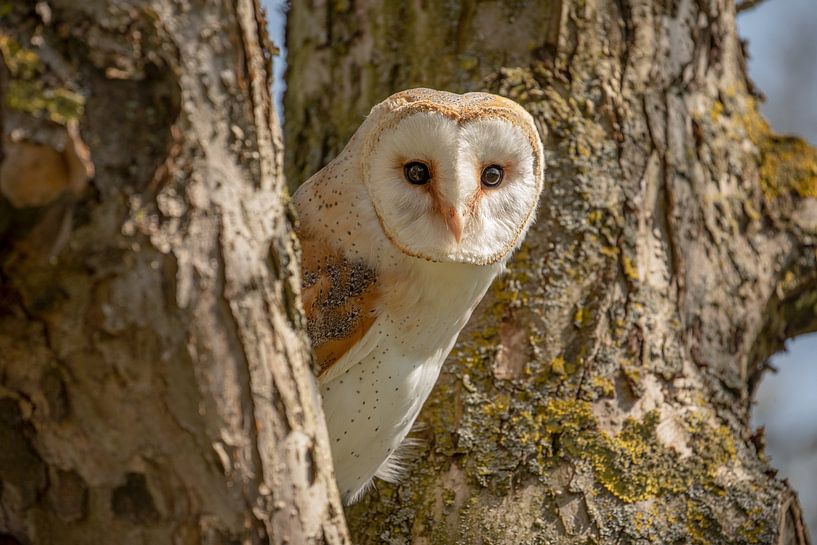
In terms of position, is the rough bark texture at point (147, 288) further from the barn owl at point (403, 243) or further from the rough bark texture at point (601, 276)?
the rough bark texture at point (601, 276)

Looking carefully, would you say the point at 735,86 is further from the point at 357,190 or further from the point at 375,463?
the point at 375,463

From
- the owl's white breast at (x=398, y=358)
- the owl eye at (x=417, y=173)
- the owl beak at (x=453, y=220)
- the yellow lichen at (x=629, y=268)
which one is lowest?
the owl's white breast at (x=398, y=358)

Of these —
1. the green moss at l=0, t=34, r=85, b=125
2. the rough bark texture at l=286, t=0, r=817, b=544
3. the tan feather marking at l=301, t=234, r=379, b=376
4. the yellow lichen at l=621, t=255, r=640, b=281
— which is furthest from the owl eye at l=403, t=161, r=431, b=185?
the green moss at l=0, t=34, r=85, b=125

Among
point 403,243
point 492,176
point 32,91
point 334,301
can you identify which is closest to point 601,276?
point 492,176

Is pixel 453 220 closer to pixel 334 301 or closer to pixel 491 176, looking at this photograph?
pixel 491 176

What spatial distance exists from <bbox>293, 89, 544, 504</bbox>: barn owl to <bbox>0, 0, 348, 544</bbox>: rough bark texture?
2.45ft

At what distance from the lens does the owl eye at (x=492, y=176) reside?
1973 mm

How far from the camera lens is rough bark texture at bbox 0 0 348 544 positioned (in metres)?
1.00

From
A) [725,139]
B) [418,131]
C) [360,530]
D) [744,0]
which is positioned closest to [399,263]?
[418,131]

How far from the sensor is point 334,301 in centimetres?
200

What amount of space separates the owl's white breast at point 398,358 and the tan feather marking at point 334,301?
0.11 feet

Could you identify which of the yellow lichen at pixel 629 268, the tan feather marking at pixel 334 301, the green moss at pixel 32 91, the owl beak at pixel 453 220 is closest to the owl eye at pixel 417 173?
the owl beak at pixel 453 220

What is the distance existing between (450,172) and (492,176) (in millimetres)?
147

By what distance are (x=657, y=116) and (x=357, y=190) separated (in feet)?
3.28
